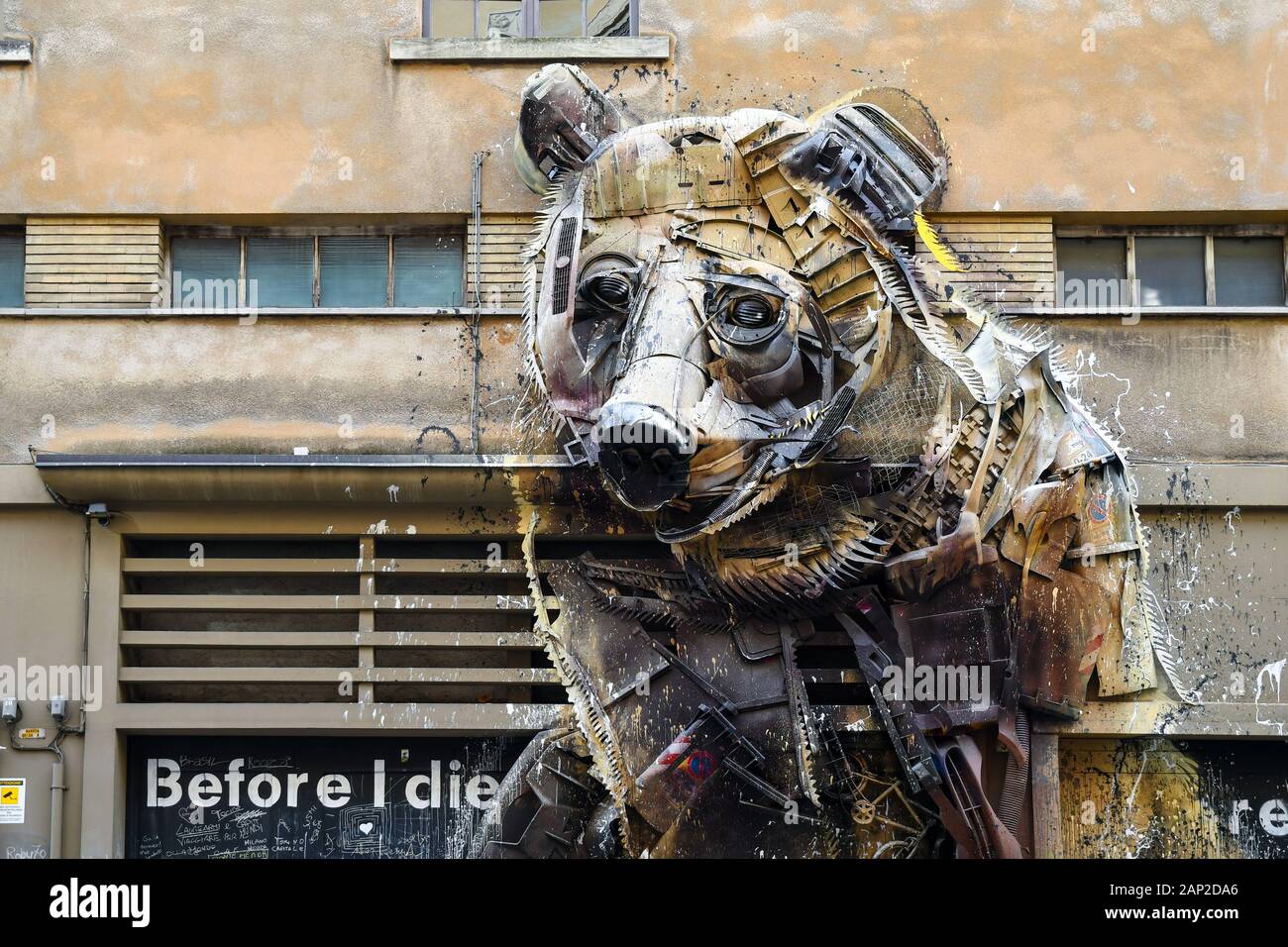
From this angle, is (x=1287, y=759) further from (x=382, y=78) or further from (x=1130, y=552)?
(x=382, y=78)

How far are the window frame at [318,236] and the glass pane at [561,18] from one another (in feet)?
2.61

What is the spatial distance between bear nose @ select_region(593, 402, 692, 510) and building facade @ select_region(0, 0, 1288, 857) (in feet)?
2.26

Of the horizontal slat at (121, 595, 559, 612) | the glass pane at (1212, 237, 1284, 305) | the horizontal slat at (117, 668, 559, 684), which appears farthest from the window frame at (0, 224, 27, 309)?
the glass pane at (1212, 237, 1284, 305)

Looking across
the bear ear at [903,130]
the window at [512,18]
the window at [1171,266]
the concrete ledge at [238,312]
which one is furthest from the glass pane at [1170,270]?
the concrete ledge at [238,312]

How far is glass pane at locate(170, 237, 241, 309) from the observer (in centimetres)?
643

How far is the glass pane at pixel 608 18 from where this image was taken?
248 inches

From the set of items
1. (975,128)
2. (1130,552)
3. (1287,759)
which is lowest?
(1287,759)

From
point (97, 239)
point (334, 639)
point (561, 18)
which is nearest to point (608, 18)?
point (561, 18)

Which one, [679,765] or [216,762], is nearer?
[679,765]

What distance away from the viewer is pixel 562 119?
19.1 ft

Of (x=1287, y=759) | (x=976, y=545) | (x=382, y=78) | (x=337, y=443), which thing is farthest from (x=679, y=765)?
(x=382, y=78)

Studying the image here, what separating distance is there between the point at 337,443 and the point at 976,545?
7.45 ft

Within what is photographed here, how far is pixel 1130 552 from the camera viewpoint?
19.5 ft

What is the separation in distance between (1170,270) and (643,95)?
1.97 metres
